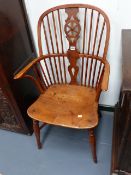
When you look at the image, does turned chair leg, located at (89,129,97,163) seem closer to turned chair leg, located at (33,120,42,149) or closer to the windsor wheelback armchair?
the windsor wheelback armchair

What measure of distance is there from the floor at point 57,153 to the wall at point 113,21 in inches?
10.3

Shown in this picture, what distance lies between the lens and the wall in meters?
1.33

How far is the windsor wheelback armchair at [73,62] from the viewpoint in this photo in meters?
1.31

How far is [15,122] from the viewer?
1747 mm

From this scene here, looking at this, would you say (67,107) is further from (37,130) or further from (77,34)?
(77,34)

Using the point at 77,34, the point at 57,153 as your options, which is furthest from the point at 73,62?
the point at 57,153

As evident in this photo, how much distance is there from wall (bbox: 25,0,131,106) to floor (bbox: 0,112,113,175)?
0.86 feet

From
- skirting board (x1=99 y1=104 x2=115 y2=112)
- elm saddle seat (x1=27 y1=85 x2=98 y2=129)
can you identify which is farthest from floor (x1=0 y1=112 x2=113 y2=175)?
elm saddle seat (x1=27 y1=85 x2=98 y2=129)

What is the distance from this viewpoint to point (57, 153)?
162 centimetres

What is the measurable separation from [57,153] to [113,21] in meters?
1.10

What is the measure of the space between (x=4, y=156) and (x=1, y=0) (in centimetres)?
121

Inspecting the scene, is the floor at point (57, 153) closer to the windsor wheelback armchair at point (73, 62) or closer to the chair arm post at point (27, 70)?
the windsor wheelback armchair at point (73, 62)

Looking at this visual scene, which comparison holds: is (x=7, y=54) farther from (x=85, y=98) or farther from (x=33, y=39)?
(x=85, y=98)


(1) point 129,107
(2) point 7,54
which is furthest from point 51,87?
(1) point 129,107
